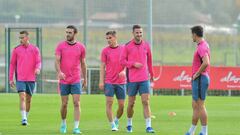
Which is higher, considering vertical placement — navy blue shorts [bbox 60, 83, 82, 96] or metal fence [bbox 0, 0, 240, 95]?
metal fence [bbox 0, 0, 240, 95]

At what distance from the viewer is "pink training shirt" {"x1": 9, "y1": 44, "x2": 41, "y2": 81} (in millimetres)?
22250

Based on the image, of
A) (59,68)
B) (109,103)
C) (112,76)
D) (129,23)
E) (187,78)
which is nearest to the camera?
(59,68)

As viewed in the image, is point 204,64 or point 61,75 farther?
point 61,75

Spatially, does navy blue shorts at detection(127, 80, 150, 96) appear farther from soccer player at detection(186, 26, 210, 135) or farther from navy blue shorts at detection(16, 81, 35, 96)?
navy blue shorts at detection(16, 81, 35, 96)

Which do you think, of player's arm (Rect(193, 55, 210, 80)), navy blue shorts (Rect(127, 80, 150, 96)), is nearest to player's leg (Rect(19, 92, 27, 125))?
navy blue shorts (Rect(127, 80, 150, 96))

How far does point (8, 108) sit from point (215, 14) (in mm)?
21853

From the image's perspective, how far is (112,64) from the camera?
2011 centimetres

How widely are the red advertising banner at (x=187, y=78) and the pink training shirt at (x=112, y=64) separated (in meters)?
18.2

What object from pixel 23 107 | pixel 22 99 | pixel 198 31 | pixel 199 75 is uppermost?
pixel 198 31

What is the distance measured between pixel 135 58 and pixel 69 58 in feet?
4.75

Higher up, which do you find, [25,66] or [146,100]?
[25,66]

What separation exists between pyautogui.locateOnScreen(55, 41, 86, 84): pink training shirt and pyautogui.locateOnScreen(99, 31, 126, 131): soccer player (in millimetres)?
795

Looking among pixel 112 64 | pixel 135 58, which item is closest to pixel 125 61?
pixel 135 58

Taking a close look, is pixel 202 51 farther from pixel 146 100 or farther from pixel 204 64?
pixel 146 100
